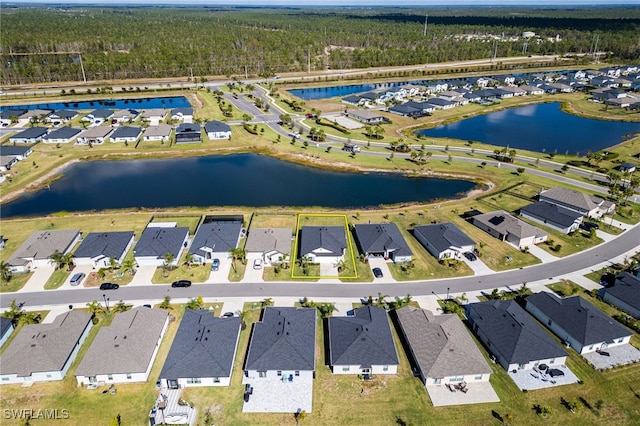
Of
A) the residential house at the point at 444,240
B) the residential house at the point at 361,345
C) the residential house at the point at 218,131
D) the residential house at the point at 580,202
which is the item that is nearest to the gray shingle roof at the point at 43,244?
the residential house at the point at 361,345

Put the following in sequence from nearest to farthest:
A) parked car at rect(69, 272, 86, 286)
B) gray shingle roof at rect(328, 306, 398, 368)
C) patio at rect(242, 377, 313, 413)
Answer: patio at rect(242, 377, 313, 413), gray shingle roof at rect(328, 306, 398, 368), parked car at rect(69, 272, 86, 286)

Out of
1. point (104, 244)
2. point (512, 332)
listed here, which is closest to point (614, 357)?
point (512, 332)

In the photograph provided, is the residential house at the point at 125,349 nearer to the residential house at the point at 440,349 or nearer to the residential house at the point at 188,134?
the residential house at the point at 440,349

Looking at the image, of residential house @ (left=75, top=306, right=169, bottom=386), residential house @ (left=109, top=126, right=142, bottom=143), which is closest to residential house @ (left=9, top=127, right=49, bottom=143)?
residential house @ (left=109, top=126, right=142, bottom=143)

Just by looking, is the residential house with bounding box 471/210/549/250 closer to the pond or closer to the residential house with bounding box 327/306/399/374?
the residential house with bounding box 327/306/399/374

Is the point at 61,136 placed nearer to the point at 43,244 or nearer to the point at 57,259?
the point at 43,244

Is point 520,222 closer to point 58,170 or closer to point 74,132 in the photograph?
point 58,170
